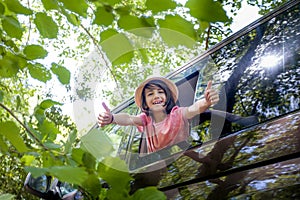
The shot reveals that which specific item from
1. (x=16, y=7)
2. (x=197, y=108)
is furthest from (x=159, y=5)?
(x=197, y=108)

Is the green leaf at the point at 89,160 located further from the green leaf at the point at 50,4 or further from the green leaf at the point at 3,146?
the green leaf at the point at 50,4

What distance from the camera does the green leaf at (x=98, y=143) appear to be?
805 millimetres

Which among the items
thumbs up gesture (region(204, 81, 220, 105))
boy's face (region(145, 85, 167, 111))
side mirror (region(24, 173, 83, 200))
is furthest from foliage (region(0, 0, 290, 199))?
side mirror (region(24, 173, 83, 200))

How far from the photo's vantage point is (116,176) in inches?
31.1

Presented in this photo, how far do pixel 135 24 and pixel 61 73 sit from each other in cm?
30

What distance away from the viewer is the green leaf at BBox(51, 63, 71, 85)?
110 centimetres

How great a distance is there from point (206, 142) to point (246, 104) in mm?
216

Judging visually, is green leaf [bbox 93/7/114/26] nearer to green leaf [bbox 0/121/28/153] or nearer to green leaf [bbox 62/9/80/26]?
green leaf [bbox 62/9/80/26]

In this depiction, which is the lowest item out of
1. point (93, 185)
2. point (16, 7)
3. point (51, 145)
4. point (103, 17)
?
point (93, 185)

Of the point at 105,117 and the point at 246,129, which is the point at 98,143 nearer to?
the point at 246,129

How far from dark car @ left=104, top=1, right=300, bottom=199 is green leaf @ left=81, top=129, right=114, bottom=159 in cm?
55

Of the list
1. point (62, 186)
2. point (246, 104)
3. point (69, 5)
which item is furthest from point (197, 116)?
point (62, 186)

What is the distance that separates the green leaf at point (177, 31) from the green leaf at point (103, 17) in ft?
0.46

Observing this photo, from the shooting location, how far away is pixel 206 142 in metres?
1.64
